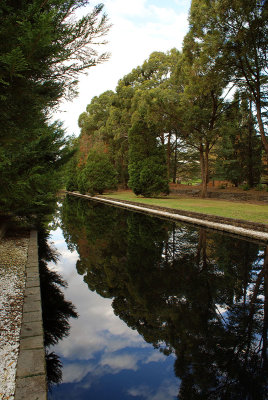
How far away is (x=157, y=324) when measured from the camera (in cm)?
327

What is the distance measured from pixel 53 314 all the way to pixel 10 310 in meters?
0.64

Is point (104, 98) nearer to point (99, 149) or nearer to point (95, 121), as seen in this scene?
point (95, 121)

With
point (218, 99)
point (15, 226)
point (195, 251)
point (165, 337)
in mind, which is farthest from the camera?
point (218, 99)

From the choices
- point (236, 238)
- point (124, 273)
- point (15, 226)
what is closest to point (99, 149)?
point (15, 226)

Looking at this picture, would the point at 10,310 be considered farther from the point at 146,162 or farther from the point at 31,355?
the point at 146,162

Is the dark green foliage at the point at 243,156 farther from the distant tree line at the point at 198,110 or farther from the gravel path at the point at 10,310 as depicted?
the gravel path at the point at 10,310

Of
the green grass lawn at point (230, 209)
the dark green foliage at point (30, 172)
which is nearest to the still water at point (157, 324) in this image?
the dark green foliage at point (30, 172)

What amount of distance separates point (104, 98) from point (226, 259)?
135 ft

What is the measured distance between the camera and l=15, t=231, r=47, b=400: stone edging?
6.26ft

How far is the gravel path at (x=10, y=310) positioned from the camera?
6.74 ft

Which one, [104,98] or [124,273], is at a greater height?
[104,98]

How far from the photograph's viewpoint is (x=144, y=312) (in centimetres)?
359

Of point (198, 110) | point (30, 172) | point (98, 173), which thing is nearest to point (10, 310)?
point (30, 172)

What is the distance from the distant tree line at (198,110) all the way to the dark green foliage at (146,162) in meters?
0.09
